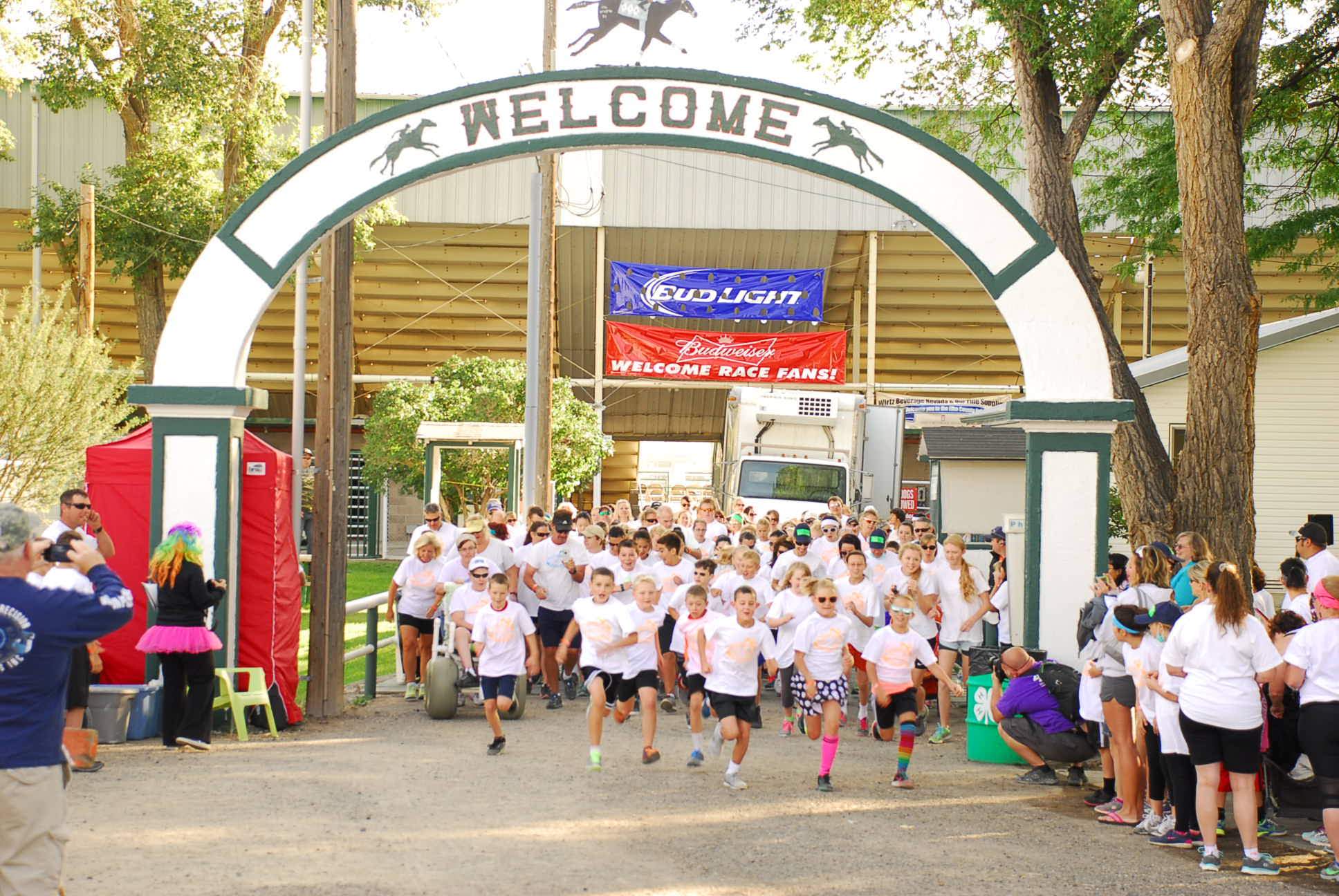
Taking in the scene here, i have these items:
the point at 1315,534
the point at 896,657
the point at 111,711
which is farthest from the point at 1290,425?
the point at 111,711

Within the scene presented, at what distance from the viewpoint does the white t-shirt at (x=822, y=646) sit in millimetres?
10070

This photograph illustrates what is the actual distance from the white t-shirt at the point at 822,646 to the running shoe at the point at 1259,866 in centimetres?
316

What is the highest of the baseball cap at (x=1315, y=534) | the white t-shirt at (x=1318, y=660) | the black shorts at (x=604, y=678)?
the baseball cap at (x=1315, y=534)

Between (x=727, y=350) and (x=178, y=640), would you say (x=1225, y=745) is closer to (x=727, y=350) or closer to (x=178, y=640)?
(x=178, y=640)

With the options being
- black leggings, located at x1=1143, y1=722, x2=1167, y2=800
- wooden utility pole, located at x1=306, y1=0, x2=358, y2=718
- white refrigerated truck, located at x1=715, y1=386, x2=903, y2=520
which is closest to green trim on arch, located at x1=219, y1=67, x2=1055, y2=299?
wooden utility pole, located at x1=306, y1=0, x2=358, y2=718

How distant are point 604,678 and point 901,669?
7.16 feet

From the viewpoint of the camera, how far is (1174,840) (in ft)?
27.1

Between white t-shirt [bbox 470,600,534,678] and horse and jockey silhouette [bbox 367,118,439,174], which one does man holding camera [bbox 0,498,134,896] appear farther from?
horse and jockey silhouette [bbox 367,118,439,174]

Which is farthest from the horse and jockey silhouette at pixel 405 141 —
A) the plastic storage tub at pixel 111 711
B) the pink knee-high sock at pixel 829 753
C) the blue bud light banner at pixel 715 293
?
the blue bud light banner at pixel 715 293

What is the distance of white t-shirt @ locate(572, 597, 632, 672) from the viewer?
34.4 ft

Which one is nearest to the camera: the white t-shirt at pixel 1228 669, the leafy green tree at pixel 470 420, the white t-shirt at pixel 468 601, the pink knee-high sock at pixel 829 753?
the white t-shirt at pixel 1228 669

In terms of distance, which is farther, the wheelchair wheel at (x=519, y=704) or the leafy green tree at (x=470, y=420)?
the leafy green tree at (x=470, y=420)

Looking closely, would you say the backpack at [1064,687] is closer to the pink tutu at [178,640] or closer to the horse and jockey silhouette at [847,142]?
the horse and jockey silhouette at [847,142]

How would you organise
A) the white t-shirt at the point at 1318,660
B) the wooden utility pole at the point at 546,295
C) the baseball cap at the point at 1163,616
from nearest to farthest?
the white t-shirt at the point at 1318,660 → the baseball cap at the point at 1163,616 → the wooden utility pole at the point at 546,295
